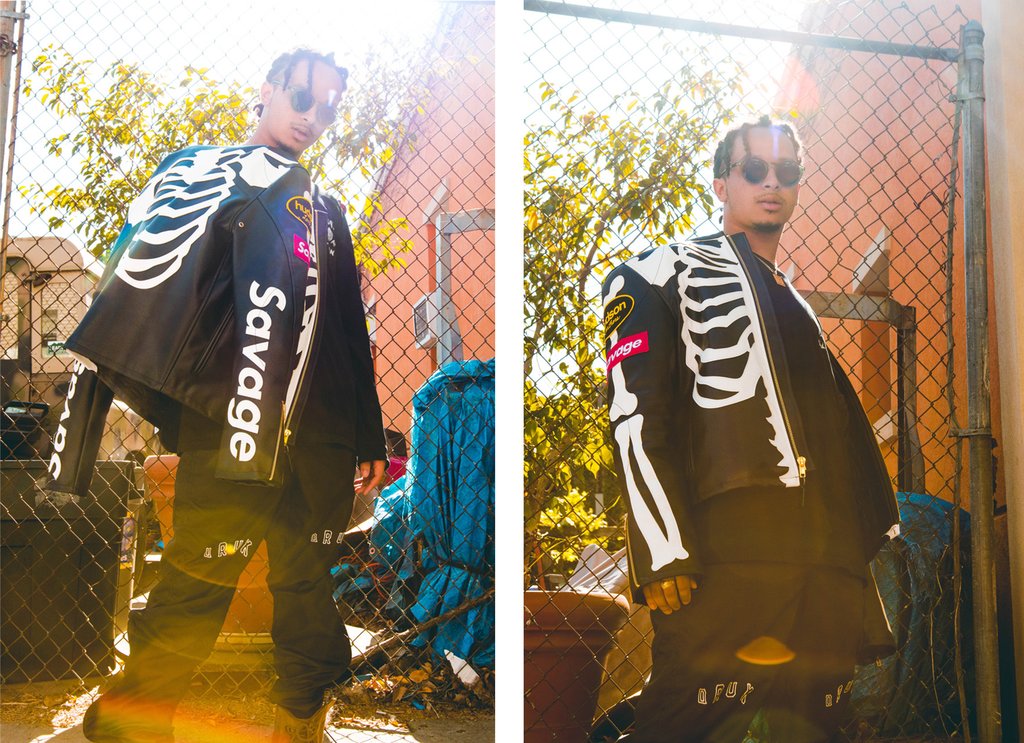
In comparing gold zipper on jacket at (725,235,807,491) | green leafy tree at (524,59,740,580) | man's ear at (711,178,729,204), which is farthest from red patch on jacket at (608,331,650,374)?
man's ear at (711,178,729,204)

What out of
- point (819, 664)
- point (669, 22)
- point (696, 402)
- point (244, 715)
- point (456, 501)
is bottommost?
point (244, 715)

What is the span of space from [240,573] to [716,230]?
4.60 feet

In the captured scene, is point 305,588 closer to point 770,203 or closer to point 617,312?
point 617,312

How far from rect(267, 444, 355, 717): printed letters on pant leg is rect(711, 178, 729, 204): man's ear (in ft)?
3.76

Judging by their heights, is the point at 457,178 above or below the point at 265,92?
below

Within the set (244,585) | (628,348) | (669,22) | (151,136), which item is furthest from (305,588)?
(669,22)

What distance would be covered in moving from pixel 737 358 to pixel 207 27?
155cm

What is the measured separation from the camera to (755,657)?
1.91m

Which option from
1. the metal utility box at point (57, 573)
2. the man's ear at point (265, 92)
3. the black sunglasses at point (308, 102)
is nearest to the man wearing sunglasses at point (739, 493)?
the black sunglasses at point (308, 102)

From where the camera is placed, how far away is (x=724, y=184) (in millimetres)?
2162

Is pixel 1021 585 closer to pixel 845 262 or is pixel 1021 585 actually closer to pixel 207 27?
pixel 845 262

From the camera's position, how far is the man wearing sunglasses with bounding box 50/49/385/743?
190 cm

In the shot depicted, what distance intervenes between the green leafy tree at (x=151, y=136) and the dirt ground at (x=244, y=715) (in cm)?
106

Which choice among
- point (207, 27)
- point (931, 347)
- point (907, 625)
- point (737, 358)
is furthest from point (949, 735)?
point (207, 27)
